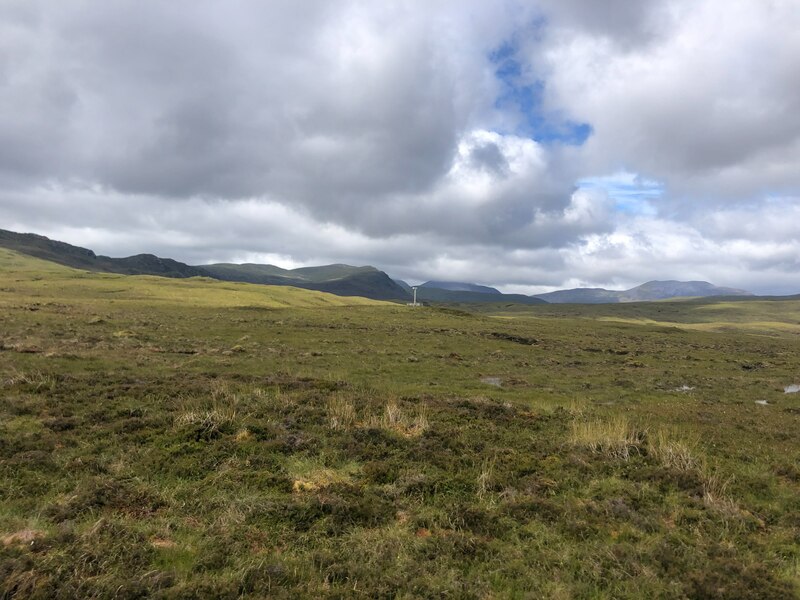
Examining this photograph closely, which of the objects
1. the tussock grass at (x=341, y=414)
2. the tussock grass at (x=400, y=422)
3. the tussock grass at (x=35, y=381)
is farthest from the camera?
the tussock grass at (x=35, y=381)

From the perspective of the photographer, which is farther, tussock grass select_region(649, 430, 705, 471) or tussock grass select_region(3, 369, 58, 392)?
tussock grass select_region(3, 369, 58, 392)

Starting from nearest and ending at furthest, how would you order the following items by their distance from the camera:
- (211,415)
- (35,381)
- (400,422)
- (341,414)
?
(211,415) → (400,422) → (341,414) → (35,381)

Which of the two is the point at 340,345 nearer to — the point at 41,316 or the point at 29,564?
the point at 41,316

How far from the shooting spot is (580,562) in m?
8.80

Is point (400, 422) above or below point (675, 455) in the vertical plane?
below

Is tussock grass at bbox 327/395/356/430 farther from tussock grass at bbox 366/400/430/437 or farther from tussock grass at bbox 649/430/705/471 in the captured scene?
tussock grass at bbox 649/430/705/471

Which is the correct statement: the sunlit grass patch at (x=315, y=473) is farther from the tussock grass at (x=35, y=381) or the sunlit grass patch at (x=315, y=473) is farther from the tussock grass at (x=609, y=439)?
the tussock grass at (x=35, y=381)

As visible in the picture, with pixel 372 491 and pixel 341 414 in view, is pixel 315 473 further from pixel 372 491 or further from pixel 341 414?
pixel 341 414

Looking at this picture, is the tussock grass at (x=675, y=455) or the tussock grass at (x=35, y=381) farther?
the tussock grass at (x=35, y=381)

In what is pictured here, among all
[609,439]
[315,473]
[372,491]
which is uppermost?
[609,439]

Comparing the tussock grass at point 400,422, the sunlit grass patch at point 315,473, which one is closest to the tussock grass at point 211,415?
the sunlit grass patch at point 315,473

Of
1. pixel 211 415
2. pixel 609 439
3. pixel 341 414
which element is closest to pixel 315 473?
pixel 211 415

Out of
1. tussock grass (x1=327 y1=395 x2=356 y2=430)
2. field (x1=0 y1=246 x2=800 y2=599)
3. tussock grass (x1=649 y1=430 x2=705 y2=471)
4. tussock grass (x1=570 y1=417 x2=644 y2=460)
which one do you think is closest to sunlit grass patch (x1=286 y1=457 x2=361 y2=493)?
field (x1=0 y1=246 x2=800 y2=599)

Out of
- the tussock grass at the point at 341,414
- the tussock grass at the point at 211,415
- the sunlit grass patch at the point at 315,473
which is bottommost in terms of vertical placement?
the sunlit grass patch at the point at 315,473
